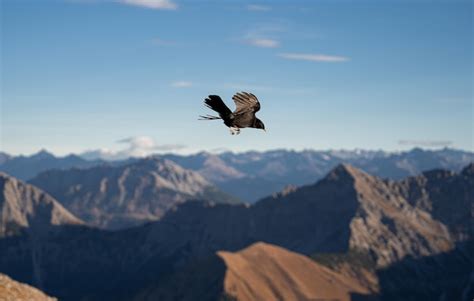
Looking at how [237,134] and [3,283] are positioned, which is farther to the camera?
[3,283]

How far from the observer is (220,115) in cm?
3281

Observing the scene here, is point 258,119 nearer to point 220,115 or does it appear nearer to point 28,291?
point 220,115

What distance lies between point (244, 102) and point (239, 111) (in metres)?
0.50

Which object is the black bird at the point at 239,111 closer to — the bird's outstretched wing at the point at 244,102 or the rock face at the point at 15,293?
the bird's outstretched wing at the point at 244,102

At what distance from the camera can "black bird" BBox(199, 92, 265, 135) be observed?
107 feet

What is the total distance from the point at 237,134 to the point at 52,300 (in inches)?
3138

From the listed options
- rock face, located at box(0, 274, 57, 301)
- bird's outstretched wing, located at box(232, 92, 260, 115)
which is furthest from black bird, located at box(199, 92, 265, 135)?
rock face, located at box(0, 274, 57, 301)

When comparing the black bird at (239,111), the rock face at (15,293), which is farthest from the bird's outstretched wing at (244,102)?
the rock face at (15,293)

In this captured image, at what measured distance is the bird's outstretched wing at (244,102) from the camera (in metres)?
32.6

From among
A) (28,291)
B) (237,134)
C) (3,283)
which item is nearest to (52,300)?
(28,291)

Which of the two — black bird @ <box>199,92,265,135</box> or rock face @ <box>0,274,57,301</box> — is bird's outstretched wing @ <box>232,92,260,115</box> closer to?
black bird @ <box>199,92,265,135</box>

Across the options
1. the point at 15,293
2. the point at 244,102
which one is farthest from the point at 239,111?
the point at 15,293

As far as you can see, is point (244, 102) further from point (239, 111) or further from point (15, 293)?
point (15, 293)

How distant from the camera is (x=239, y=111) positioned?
107 ft
